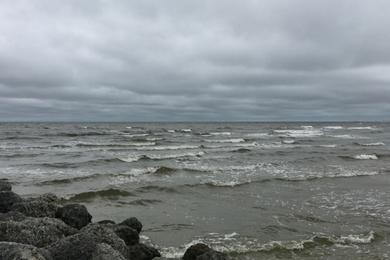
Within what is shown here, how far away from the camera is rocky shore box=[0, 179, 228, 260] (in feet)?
21.0

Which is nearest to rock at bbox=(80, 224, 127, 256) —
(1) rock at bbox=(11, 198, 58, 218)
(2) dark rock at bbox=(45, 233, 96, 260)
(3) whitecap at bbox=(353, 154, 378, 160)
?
(2) dark rock at bbox=(45, 233, 96, 260)

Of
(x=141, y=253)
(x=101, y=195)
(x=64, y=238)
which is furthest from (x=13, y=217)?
(x=101, y=195)

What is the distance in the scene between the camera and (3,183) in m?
13.5

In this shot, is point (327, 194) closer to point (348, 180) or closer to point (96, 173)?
point (348, 180)

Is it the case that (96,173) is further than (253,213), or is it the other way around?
(96,173)

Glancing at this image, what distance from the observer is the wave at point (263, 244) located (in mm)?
9555

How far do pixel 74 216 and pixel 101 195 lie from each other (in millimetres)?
5553

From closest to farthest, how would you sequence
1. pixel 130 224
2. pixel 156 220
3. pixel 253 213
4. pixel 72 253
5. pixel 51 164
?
pixel 72 253 → pixel 130 224 → pixel 156 220 → pixel 253 213 → pixel 51 164

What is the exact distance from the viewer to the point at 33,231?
8039 mm

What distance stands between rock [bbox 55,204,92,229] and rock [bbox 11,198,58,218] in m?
0.27

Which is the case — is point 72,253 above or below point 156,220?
above

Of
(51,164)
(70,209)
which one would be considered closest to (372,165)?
(51,164)

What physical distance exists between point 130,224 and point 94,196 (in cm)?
594

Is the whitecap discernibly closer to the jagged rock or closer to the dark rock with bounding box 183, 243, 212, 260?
the dark rock with bounding box 183, 243, 212, 260
